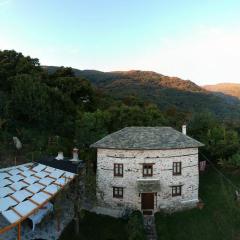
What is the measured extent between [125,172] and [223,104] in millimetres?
71003

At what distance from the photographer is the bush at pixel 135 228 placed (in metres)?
22.5

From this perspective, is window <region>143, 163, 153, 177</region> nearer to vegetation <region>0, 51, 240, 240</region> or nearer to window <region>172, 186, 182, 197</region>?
window <region>172, 186, 182, 197</region>

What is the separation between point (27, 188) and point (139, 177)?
1007 cm

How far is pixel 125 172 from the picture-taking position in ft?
93.3

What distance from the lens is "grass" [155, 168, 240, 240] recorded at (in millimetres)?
25663

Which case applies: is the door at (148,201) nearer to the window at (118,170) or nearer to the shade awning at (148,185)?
the shade awning at (148,185)

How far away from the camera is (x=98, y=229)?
25.4m

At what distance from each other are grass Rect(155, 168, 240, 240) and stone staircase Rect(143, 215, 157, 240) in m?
0.34

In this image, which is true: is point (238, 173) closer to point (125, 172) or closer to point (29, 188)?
point (125, 172)

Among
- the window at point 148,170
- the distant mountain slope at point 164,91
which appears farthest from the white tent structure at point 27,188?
the distant mountain slope at point 164,91

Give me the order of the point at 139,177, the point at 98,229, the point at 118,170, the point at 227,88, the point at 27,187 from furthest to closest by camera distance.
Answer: the point at 227,88 → the point at 118,170 → the point at 139,177 → the point at 98,229 → the point at 27,187

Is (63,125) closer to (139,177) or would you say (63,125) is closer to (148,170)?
(139,177)

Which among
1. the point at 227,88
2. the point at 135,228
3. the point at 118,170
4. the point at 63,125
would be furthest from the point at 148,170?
the point at 227,88

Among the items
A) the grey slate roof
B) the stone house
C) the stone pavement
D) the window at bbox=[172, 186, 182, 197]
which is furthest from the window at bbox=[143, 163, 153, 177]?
the stone pavement
